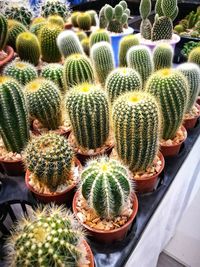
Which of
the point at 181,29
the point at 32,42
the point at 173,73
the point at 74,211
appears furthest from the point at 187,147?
the point at 181,29

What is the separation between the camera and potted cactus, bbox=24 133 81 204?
0.68 m

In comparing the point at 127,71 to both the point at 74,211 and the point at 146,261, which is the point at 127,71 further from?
the point at 146,261

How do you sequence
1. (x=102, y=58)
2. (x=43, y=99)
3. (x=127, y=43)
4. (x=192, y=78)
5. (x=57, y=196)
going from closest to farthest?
(x=57, y=196), (x=43, y=99), (x=192, y=78), (x=102, y=58), (x=127, y=43)

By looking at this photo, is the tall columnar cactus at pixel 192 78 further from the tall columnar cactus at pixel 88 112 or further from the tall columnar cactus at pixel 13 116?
the tall columnar cactus at pixel 13 116

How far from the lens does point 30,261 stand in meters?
0.49

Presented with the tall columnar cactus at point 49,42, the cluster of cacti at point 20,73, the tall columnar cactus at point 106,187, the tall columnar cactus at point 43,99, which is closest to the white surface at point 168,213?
the tall columnar cactus at point 106,187

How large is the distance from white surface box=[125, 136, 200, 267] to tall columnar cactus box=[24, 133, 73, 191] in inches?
11.2

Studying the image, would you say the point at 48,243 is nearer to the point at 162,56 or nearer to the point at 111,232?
the point at 111,232

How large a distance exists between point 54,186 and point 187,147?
0.50 m

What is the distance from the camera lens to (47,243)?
49 cm

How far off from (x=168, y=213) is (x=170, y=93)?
430mm

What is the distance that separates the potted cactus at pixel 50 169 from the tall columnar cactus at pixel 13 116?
131 mm

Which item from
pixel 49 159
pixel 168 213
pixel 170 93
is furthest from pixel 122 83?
pixel 168 213

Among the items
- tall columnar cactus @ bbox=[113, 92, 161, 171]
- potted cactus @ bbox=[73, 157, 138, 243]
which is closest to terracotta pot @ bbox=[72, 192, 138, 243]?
potted cactus @ bbox=[73, 157, 138, 243]
